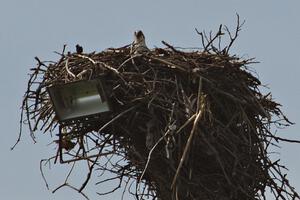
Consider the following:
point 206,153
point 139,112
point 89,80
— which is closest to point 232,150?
point 206,153

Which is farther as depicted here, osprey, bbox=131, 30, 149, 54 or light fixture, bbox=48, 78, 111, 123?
osprey, bbox=131, 30, 149, 54

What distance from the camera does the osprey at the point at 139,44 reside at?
5801 millimetres

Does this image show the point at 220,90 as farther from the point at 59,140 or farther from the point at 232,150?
the point at 59,140

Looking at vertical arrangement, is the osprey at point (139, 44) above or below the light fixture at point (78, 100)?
above

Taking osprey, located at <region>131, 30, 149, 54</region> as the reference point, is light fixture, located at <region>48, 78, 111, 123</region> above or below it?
below

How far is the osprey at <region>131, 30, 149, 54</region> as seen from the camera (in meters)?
5.80

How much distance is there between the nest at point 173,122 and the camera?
5512 mm

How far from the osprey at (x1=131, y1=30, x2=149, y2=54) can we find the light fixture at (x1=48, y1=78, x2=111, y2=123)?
0.41 m

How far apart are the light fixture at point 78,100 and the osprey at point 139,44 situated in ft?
1.34

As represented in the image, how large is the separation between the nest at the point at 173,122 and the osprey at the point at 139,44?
0.06 m

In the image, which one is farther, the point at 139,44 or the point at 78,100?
the point at 139,44

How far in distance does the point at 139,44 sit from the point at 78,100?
0.60 metres

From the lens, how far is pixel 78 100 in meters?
5.61

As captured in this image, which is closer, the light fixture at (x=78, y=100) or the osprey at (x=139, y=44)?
the light fixture at (x=78, y=100)
